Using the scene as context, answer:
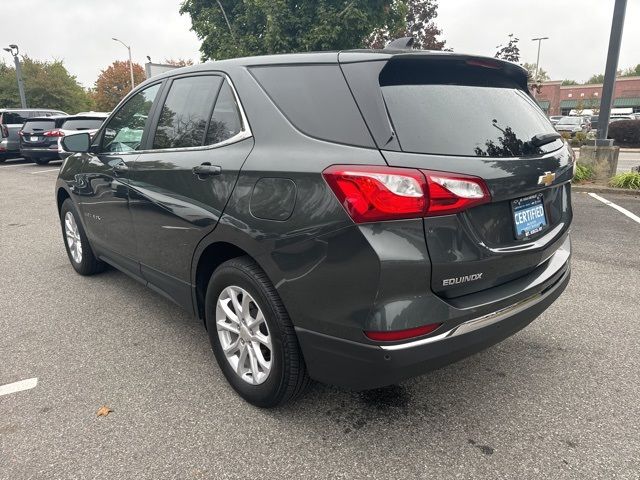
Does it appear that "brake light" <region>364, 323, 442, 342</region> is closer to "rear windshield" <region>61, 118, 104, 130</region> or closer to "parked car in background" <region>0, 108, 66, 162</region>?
"rear windshield" <region>61, 118, 104, 130</region>

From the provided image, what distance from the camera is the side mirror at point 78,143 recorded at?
4.00m

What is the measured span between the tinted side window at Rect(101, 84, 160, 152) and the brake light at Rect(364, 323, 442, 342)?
2265mm

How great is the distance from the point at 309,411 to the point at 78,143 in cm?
297

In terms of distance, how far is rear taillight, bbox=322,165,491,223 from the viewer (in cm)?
185

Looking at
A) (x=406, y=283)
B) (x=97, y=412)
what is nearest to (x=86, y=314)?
(x=97, y=412)

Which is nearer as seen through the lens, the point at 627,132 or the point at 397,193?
the point at 397,193

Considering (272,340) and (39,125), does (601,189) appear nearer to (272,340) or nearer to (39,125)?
(272,340)

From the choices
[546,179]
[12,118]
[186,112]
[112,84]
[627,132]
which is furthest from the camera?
[112,84]

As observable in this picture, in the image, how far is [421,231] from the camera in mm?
1871

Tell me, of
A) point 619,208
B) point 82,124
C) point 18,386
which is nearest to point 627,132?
point 619,208

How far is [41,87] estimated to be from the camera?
1502 inches

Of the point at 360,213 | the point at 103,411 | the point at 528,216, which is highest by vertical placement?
the point at 360,213

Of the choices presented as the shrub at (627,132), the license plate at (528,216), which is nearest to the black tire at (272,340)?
the license plate at (528,216)

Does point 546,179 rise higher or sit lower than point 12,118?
lower
